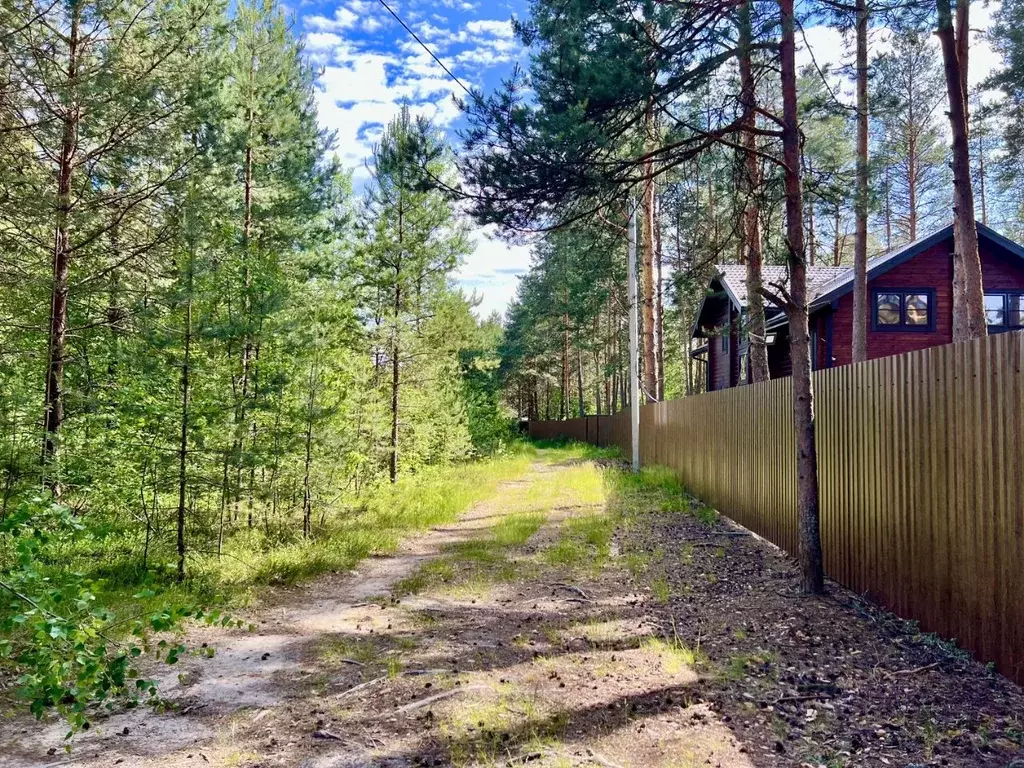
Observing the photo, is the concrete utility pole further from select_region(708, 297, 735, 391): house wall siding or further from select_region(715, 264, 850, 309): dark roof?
select_region(708, 297, 735, 391): house wall siding

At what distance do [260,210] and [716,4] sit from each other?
9347mm

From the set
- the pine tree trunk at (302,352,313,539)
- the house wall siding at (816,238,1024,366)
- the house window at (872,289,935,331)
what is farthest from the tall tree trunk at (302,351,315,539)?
the house window at (872,289,935,331)

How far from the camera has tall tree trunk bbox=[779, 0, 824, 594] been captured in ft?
17.1

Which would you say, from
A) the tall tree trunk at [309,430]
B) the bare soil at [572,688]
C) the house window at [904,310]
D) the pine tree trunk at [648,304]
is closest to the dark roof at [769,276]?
the house window at [904,310]

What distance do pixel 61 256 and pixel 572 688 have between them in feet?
21.3

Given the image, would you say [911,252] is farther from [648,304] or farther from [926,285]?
[648,304]

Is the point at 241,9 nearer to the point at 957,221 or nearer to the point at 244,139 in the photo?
the point at 244,139

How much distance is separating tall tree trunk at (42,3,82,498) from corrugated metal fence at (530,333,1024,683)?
713 centimetres

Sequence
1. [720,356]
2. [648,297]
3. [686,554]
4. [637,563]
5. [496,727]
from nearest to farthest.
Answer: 1. [496,727]
2. [637,563]
3. [686,554]
4. [648,297]
5. [720,356]

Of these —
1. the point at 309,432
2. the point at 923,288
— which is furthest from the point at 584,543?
the point at 923,288

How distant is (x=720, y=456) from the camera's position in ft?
31.8

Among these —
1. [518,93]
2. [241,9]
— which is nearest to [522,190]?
[518,93]

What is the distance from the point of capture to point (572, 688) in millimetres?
3646

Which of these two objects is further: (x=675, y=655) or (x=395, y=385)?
(x=395, y=385)
